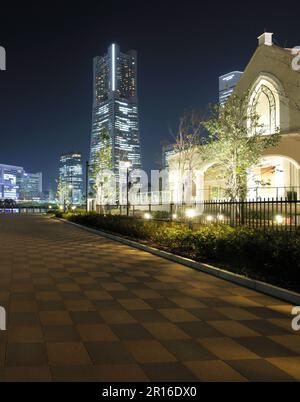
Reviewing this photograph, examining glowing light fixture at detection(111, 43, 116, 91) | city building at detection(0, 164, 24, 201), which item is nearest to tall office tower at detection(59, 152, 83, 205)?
glowing light fixture at detection(111, 43, 116, 91)

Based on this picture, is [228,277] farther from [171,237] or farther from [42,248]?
[42,248]

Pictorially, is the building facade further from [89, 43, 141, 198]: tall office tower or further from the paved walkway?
the paved walkway

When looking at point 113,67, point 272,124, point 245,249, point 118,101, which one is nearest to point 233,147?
point 245,249

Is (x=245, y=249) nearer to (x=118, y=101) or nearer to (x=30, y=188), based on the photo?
(x=118, y=101)

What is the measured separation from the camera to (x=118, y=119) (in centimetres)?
9556

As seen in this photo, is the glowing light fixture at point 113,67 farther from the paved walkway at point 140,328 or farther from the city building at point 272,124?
the paved walkway at point 140,328

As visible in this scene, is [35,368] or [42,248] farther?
[42,248]

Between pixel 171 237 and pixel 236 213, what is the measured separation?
92.3 inches

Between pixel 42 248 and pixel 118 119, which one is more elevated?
pixel 118 119

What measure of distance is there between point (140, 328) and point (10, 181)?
152 metres

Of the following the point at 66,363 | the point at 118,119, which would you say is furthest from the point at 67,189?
the point at 66,363

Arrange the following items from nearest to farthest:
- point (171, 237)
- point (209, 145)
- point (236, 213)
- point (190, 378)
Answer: point (190, 378), point (236, 213), point (171, 237), point (209, 145)
